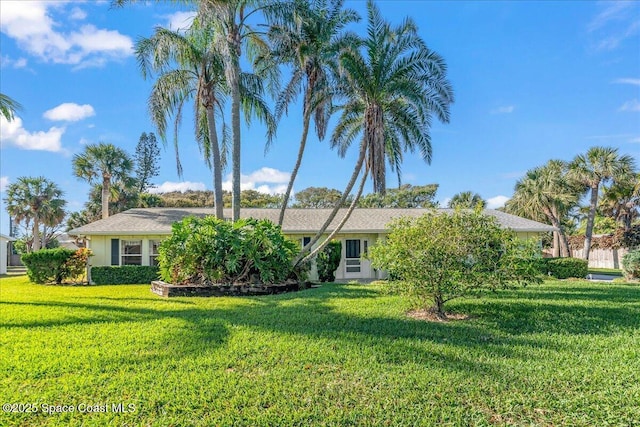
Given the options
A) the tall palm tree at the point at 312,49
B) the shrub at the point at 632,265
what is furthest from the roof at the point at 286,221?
the tall palm tree at the point at 312,49

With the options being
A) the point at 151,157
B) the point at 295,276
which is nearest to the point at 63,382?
the point at 295,276

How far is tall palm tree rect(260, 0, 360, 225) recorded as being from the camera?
14602mm

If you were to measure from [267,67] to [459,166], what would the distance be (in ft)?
45.6

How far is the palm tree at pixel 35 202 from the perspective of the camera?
28.8 m

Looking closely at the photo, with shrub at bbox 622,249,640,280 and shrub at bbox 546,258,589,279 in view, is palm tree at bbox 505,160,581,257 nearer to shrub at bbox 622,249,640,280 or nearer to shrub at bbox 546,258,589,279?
shrub at bbox 546,258,589,279

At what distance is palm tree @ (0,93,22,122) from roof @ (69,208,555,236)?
21.8ft

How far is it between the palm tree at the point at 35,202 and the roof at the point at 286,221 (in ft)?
39.1

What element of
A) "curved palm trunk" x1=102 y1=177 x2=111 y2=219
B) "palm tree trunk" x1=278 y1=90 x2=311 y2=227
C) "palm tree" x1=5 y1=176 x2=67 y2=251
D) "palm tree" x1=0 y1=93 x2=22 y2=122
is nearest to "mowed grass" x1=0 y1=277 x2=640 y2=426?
"palm tree" x1=0 y1=93 x2=22 y2=122

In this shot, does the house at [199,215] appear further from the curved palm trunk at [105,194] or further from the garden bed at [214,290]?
the garden bed at [214,290]

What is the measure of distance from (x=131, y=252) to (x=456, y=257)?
53.0 ft

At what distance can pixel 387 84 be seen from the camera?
13.4 m

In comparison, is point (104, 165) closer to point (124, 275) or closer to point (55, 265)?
point (55, 265)

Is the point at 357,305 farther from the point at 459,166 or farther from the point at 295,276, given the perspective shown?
the point at 459,166

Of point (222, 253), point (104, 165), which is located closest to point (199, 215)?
point (104, 165)
